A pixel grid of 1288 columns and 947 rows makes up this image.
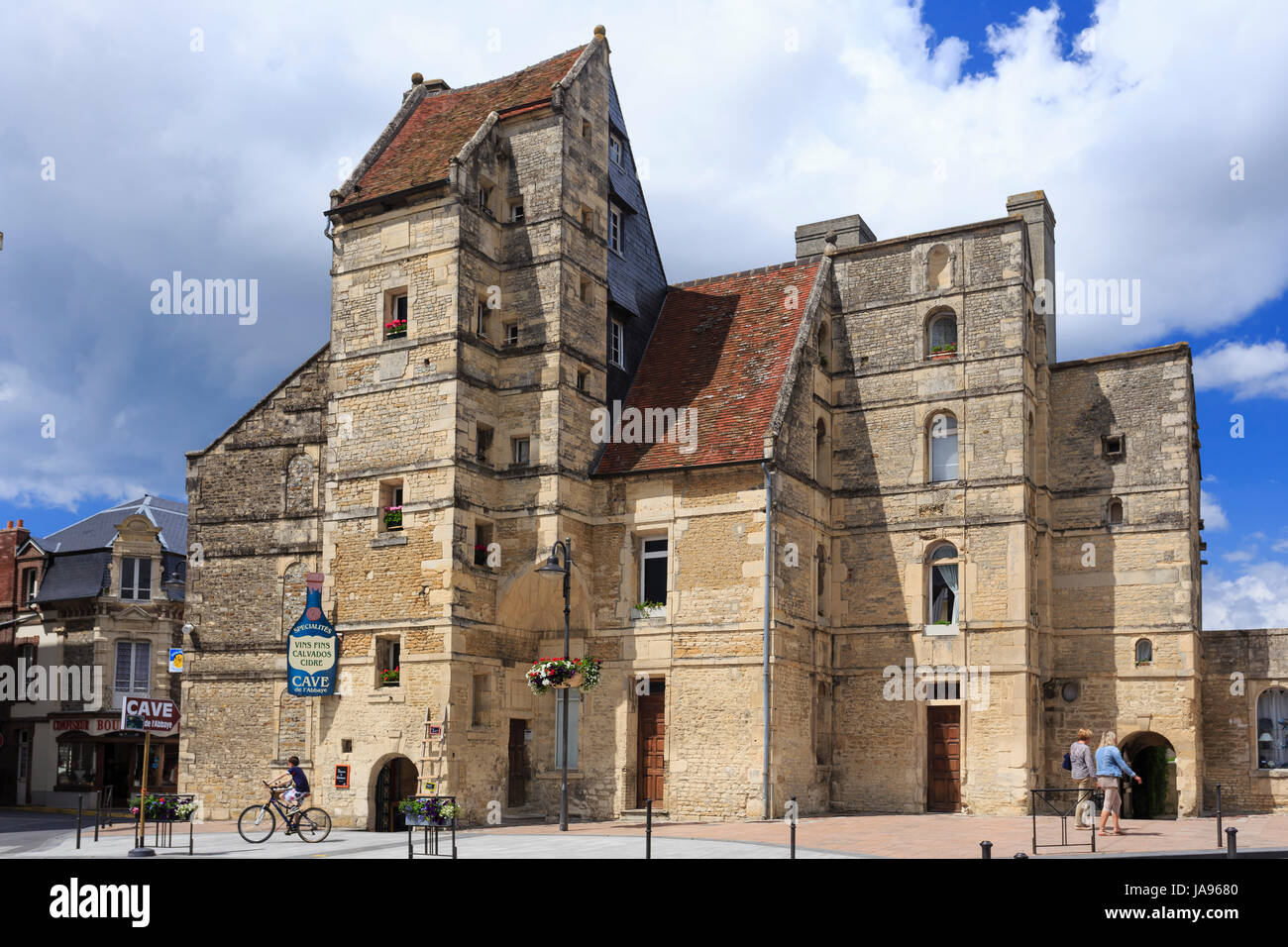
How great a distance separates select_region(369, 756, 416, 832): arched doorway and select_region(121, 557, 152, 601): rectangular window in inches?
800

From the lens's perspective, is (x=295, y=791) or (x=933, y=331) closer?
(x=295, y=791)

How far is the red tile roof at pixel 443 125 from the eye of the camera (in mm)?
29953

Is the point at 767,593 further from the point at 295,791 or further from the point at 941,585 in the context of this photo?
the point at 295,791

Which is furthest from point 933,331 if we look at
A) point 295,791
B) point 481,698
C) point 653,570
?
point 295,791

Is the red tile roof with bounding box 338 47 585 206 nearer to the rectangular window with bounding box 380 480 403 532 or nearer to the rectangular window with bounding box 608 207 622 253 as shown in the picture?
the rectangular window with bounding box 608 207 622 253

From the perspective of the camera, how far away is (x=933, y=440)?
3088cm

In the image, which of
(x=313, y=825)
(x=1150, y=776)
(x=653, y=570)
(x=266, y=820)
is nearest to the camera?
(x=266, y=820)

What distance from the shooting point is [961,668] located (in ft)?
95.8

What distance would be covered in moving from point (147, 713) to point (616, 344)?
15155mm
